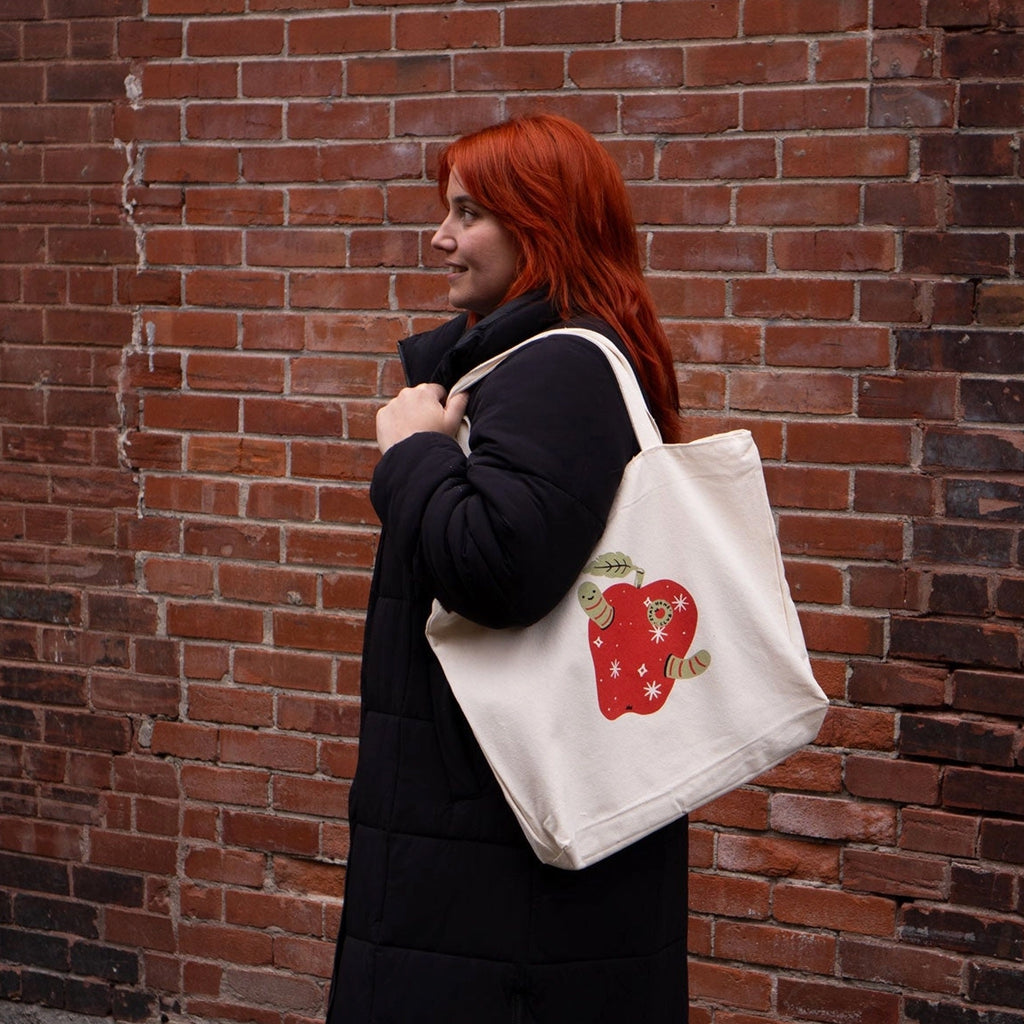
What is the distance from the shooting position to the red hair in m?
2.04

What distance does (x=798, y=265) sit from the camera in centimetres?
296

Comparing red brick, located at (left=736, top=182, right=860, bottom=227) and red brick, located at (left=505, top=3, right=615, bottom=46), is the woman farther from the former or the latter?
red brick, located at (left=505, top=3, right=615, bottom=46)

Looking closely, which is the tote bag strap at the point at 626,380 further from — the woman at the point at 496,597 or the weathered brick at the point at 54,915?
the weathered brick at the point at 54,915

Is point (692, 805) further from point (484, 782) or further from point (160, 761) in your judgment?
point (160, 761)

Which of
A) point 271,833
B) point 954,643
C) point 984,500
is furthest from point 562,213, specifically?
point 271,833

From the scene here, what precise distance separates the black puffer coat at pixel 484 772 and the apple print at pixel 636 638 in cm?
6

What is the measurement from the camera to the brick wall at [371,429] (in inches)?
114

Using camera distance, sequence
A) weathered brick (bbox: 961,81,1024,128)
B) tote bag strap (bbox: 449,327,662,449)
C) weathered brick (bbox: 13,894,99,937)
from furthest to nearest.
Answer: weathered brick (bbox: 13,894,99,937) < weathered brick (bbox: 961,81,1024,128) < tote bag strap (bbox: 449,327,662,449)

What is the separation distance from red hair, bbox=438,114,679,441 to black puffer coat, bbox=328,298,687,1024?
7 cm

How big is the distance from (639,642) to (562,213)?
0.64 metres

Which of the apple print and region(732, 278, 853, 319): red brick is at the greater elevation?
region(732, 278, 853, 319): red brick

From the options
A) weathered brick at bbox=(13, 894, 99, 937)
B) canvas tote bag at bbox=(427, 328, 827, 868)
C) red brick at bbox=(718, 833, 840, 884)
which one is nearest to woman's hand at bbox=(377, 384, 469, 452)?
canvas tote bag at bbox=(427, 328, 827, 868)

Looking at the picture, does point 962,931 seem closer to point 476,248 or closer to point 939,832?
point 939,832

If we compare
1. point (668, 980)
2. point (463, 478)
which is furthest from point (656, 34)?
point (668, 980)
